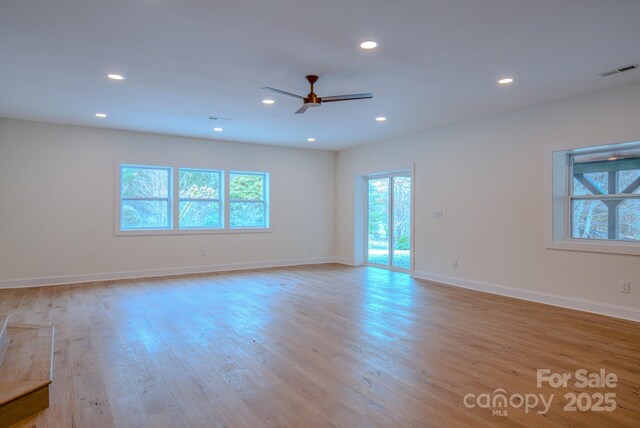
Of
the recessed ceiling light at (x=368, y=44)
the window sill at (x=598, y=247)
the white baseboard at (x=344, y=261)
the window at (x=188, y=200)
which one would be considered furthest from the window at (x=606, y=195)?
the window at (x=188, y=200)

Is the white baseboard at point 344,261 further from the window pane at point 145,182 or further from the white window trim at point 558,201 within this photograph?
the white window trim at point 558,201

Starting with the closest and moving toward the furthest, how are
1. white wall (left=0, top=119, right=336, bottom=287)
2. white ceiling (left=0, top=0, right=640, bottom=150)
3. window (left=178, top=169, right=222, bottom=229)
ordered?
white ceiling (left=0, top=0, right=640, bottom=150)
white wall (left=0, top=119, right=336, bottom=287)
window (left=178, top=169, right=222, bottom=229)

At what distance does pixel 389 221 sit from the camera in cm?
793

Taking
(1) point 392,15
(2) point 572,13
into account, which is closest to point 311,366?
(1) point 392,15

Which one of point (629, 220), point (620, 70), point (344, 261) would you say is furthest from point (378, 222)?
point (620, 70)

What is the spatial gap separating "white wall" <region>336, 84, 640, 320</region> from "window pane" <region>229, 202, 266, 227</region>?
2.87m

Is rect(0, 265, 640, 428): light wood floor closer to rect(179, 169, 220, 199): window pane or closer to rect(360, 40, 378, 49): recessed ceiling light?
rect(179, 169, 220, 199): window pane

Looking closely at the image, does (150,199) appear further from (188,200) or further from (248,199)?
(248,199)

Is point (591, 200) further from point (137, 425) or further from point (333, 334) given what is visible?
point (137, 425)

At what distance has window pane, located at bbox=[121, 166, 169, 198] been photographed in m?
6.92

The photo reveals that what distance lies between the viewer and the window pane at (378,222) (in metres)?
8.05

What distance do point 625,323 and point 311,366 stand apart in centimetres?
352

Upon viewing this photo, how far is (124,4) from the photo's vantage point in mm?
2705

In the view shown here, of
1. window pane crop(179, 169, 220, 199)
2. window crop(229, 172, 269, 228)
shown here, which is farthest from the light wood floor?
window crop(229, 172, 269, 228)
